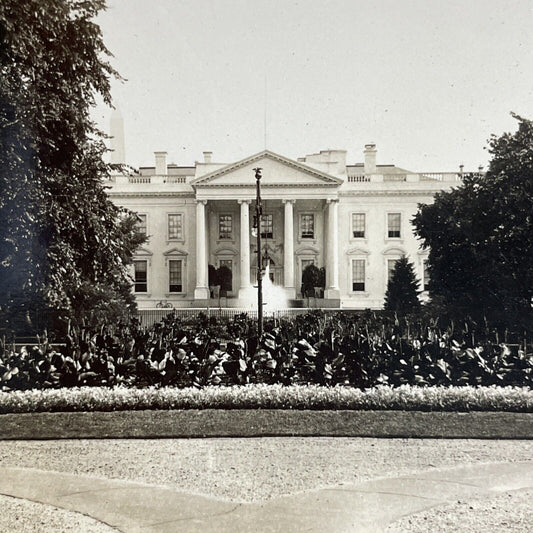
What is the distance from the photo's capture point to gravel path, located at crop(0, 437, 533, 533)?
20.7 ft

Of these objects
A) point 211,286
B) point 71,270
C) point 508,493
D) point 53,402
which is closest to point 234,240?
point 211,286

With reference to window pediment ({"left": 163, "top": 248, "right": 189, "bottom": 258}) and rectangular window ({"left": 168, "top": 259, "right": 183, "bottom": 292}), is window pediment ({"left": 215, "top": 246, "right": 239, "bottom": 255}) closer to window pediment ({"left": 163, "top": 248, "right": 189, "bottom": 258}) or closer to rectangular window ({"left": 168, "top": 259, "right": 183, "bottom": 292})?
window pediment ({"left": 163, "top": 248, "right": 189, "bottom": 258})

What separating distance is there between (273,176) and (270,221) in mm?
4396

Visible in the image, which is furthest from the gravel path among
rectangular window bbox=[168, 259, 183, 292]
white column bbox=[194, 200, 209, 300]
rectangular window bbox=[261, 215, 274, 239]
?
rectangular window bbox=[261, 215, 274, 239]

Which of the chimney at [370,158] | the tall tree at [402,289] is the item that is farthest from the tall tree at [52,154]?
the chimney at [370,158]

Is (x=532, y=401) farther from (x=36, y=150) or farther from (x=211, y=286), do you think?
(x=211, y=286)

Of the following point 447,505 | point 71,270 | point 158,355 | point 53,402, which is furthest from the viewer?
point 71,270

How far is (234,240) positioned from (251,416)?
123 feet

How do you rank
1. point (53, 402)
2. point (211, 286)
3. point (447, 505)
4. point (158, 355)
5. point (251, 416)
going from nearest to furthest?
1. point (447, 505)
2. point (251, 416)
3. point (53, 402)
4. point (158, 355)
5. point (211, 286)

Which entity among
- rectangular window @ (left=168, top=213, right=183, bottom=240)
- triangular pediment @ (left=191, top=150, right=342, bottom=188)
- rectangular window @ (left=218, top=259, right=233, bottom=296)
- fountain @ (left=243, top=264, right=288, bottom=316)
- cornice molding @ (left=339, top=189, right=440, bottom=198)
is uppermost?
triangular pediment @ (left=191, top=150, right=342, bottom=188)

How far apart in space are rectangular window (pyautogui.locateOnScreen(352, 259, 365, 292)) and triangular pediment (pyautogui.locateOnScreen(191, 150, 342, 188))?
21.3ft

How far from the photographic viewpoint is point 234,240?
152 feet

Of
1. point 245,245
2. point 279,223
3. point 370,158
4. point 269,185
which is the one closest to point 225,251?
point 245,245

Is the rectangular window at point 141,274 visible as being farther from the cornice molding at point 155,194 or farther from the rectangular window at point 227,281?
the rectangular window at point 227,281
